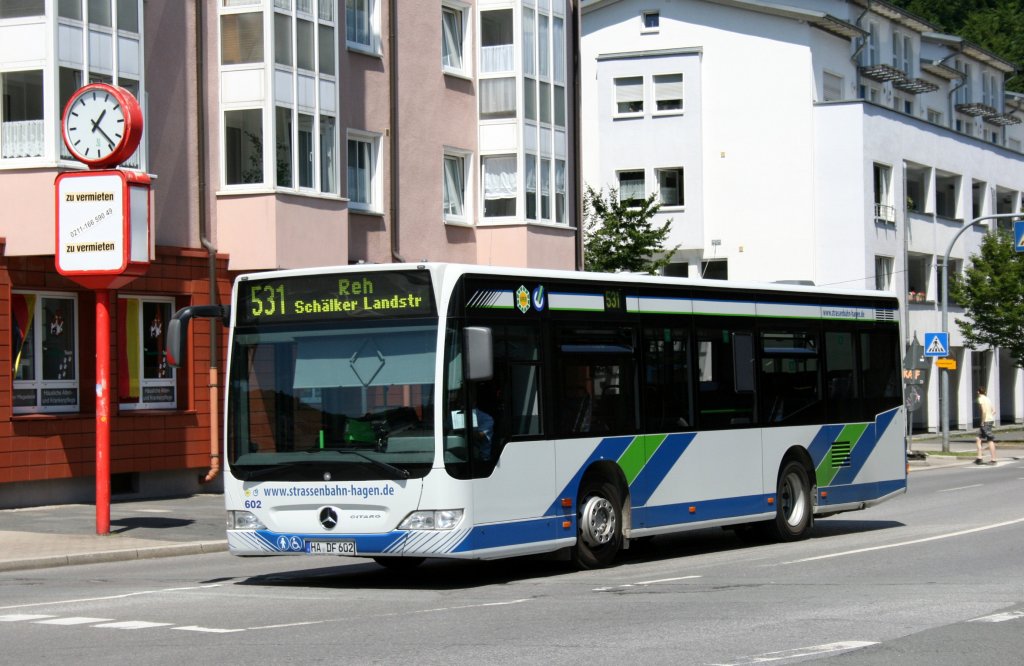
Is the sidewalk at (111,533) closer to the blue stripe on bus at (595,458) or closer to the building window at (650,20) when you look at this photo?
the blue stripe on bus at (595,458)

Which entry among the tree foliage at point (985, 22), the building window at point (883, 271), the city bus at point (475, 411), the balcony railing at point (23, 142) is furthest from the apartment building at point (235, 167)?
the tree foliage at point (985, 22)

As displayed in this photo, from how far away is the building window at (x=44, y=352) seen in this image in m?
24.2

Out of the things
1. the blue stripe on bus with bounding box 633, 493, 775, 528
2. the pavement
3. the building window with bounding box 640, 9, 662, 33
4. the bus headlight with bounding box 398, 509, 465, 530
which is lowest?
the pavement

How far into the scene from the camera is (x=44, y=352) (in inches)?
972

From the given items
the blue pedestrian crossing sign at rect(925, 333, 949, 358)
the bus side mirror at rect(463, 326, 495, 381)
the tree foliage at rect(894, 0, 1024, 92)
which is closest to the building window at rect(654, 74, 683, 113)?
the blue pedestrian crossing sign at rect(925, 333, 949, 358)

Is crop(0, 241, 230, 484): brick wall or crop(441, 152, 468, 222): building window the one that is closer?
crop(0, 241, 230, 484): brick wall

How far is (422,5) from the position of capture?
3312cm

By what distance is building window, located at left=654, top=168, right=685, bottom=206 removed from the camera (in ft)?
185

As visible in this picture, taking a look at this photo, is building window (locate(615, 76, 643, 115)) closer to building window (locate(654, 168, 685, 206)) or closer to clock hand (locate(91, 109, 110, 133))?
building window (locate(654, 168, 685, 206))

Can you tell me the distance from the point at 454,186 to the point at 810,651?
83.7 ft

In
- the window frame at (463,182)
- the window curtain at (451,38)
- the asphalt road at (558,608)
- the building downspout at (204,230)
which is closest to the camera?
the asphalt road at (558,608)

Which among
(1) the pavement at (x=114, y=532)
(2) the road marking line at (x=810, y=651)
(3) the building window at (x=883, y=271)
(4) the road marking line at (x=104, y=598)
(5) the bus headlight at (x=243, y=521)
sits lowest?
(1) the pavement at (x=114, y=532)

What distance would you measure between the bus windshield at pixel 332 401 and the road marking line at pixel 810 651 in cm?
437

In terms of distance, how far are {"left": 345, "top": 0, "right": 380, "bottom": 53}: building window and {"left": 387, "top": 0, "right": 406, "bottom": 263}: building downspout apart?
1.03 ft
